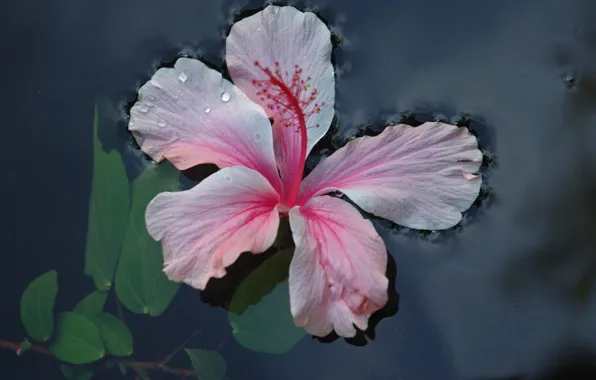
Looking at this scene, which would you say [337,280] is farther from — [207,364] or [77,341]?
[77,341]

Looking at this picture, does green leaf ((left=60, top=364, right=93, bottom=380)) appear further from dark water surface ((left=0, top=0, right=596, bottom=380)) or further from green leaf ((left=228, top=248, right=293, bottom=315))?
green leaf ((left=228, top=248, right=293, bottom=315))

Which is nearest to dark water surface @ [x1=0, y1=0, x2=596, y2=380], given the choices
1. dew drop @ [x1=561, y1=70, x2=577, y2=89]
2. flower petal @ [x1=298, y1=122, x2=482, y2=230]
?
dew drop @ [x1=561, y1=70, x2=577, y2=89]

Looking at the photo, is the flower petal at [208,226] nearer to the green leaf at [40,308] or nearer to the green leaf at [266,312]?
the green leaf at [266,312]

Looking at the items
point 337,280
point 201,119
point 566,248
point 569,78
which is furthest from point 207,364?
point 569,78

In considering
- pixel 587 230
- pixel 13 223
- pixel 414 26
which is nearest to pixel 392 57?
pixel 414 26

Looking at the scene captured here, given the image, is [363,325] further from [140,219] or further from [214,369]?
[140,219]

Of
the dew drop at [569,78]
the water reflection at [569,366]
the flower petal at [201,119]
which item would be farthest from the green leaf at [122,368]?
the dew drop at [569,78]

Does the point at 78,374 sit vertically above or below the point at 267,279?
below
